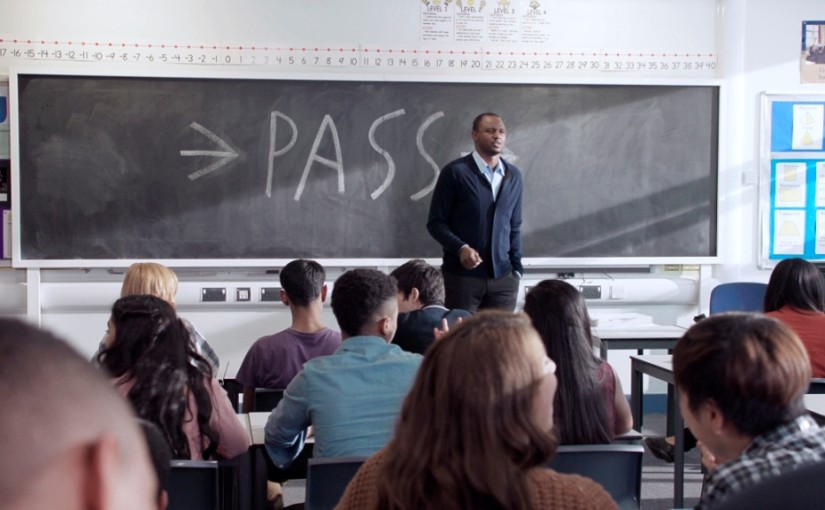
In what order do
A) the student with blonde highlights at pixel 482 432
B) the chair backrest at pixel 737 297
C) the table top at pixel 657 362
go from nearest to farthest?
the student with blonde highlights at pixel 482 432 → the table top at pixel 657 362 → the chair backrest at pixel 737 297

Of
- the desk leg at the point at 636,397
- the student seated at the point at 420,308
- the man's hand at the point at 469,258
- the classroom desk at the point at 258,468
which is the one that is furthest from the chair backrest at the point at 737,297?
the classroom desk at the point at 258,468

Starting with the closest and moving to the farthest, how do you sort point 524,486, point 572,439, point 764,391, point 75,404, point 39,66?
point 75,404 → point 524,486 → point 764,391 → point 572,439 → point 39,66

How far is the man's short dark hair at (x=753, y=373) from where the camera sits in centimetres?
151

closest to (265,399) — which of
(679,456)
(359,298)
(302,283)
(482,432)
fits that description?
(302,283)

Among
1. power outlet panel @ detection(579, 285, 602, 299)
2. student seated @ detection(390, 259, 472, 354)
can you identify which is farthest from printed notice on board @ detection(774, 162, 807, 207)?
student seated @ detection(390, 259, 472, 354)

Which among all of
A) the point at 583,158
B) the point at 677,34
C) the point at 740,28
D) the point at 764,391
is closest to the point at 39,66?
the point at 583,158

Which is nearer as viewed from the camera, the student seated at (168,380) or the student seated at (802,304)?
the student seated at (168,380)

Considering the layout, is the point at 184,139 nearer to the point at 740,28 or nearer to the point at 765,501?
the point at 740,28

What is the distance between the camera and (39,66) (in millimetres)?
4965

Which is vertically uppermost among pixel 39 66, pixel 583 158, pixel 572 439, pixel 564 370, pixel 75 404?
pixel 39 66

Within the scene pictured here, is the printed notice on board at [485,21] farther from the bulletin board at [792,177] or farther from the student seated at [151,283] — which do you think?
the student seated at [151,283]

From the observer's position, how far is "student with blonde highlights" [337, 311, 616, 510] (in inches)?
47.9

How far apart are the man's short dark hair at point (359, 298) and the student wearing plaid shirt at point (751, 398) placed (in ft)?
3.71

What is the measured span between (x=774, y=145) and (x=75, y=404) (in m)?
5.82
